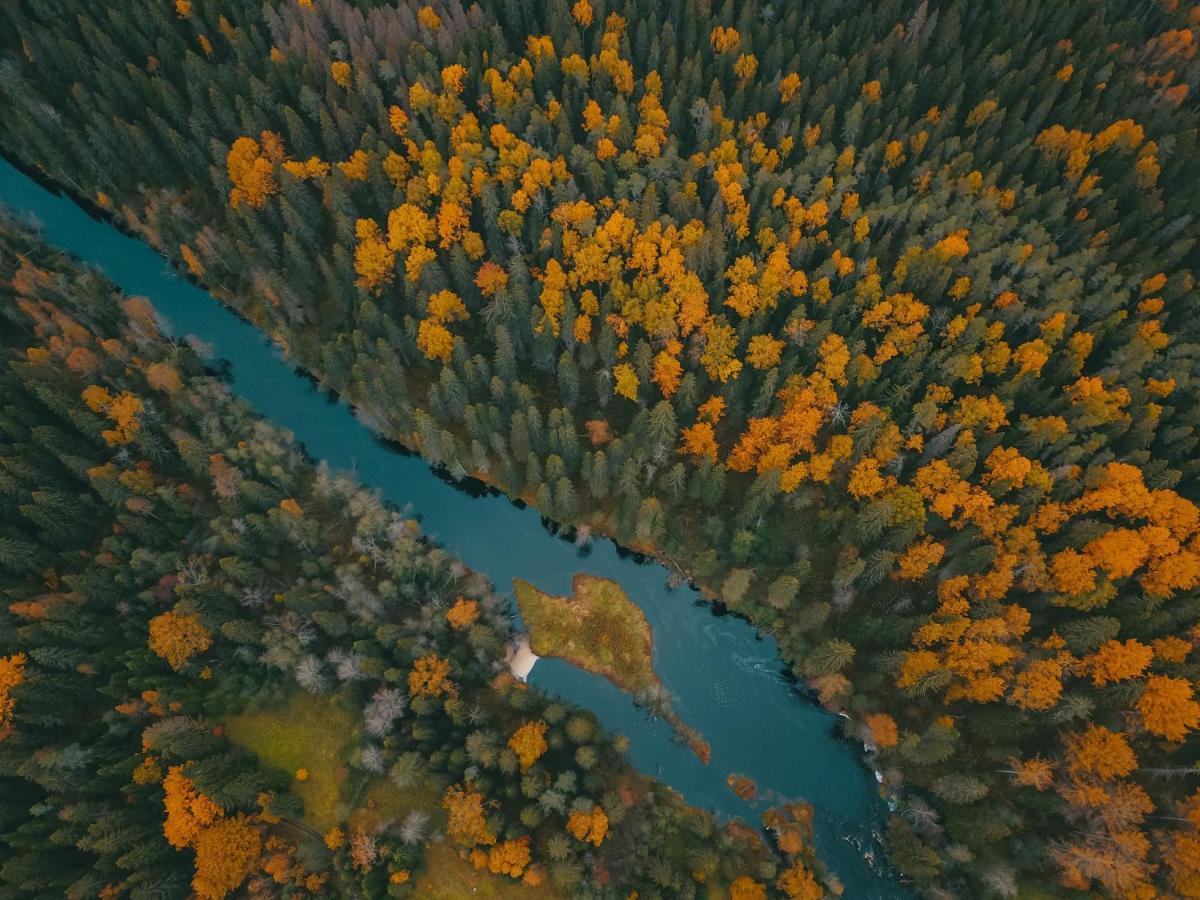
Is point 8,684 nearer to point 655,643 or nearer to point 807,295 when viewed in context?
point 655,643

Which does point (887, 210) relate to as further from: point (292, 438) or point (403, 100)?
point (292, 438)

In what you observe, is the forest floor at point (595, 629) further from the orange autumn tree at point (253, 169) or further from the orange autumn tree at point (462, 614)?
the orange autumn tree at point (253, 169)

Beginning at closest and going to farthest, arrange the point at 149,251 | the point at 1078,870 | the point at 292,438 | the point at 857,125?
the point at 1078,870
the point at 292,438
the point at 857,125
the point at 149,251

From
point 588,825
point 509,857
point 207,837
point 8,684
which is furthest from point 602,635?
point 8,684

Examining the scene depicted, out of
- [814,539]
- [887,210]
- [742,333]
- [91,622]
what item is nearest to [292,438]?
[91,622]

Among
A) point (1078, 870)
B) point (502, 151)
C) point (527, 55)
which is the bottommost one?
point (1078, 870)

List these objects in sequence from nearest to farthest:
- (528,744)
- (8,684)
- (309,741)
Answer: (8,684)
(528,744)
(309,741)
